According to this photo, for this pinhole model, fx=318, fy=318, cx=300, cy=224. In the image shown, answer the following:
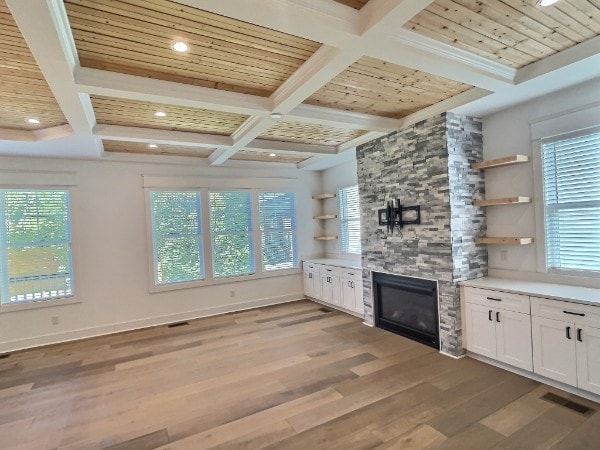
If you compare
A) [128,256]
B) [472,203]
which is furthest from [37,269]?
[472,203]

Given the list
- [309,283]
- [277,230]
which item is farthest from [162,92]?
[309,283]

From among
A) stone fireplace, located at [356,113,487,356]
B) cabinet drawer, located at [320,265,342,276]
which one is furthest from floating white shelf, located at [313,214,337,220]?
stone fireplace, located at [356,113,487,356]

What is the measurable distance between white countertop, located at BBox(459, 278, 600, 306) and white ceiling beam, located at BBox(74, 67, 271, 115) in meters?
3.06

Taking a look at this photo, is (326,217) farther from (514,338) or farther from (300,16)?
(300,16)

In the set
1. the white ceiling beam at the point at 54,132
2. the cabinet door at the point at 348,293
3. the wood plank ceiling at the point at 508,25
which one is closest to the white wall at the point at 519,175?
the wood plank ceiling at the point at 508,25

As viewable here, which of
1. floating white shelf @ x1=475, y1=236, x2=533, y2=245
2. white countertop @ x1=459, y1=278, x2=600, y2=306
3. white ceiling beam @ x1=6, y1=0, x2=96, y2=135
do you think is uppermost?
white ceiling beam @ x1=6, y1=0, x2=96, y2=135

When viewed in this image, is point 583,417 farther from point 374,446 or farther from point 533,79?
point 533,79

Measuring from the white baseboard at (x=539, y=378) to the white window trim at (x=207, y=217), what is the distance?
3.96 meters

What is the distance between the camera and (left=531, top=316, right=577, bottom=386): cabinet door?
2791mm

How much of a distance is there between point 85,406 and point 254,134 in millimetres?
3440

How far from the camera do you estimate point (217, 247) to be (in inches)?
239

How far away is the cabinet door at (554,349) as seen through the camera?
2791 mm

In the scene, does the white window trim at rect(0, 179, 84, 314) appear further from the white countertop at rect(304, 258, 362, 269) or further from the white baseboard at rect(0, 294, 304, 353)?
the white countertop at rect(304, 258, 362, 269)

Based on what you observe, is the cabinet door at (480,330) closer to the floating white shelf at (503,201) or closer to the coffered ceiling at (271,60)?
the floating white shelf at (503,201)
